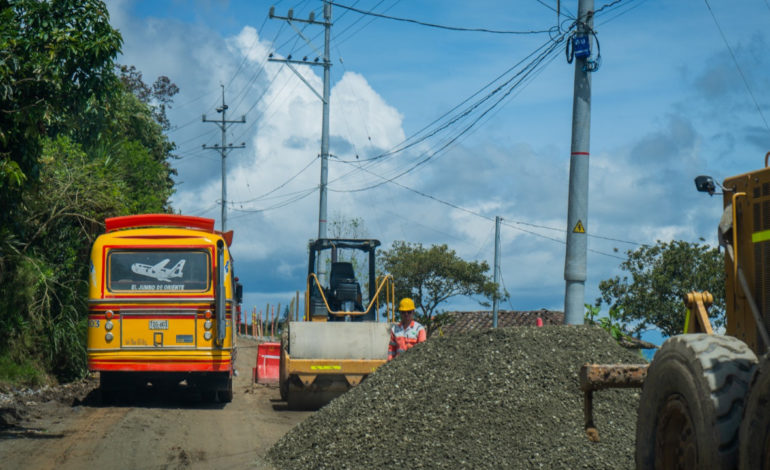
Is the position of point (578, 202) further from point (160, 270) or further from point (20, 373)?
point (20, 373)

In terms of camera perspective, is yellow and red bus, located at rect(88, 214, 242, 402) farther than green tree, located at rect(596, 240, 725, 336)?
No

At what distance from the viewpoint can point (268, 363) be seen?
63.0ft

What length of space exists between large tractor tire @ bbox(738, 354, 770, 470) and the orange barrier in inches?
601

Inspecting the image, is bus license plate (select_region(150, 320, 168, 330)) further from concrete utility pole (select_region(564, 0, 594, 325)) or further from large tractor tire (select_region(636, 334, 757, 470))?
large tractor tire (select_region(636, 334, 757, 470))

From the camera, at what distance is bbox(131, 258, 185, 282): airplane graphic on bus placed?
50.9 feet

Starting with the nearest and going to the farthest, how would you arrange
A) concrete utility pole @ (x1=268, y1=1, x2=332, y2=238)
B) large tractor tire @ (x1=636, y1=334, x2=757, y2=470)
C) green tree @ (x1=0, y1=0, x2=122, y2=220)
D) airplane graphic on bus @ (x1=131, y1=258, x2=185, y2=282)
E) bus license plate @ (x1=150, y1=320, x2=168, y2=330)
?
large tractor tire @ (x1=636, y1=334, x2=757, y2=470)
green tree @ (x1=0, y1=0, x2=122, y2=220)
bus license plate @ (x1=150, y1=320, x2=168, y2=330)
airplane graphic on bus @ (x1=131, y1=258, x2=185, y2=282)
concrete utility pole @ (x1=268, y1=1, x2=332, y2=238)

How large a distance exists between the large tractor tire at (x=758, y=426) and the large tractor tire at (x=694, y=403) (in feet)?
0.59

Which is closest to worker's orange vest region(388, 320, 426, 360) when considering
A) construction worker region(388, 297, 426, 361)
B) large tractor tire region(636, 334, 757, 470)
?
construction worker region(388, 297, 426, 361)

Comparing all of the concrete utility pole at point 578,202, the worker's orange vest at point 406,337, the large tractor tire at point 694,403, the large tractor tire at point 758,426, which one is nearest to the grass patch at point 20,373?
the worker's orange vest at point 406,337

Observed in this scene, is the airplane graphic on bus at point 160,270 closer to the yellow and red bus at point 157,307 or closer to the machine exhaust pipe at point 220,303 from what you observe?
the yellow and red bus at point 157,307

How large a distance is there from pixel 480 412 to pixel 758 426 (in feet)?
17.0

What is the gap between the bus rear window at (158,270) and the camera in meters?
15.4

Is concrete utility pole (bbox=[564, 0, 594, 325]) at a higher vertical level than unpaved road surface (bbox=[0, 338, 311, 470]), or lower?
higher

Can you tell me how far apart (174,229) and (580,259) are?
7254 mm
